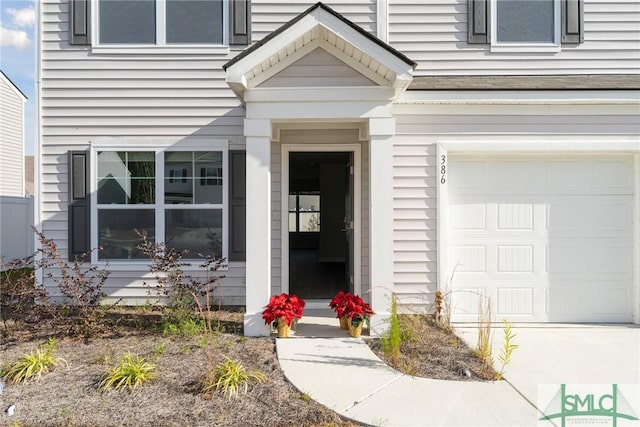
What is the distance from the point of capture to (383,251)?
470cm

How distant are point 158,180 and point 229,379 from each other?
12.1 feet

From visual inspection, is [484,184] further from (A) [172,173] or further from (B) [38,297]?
(B) [38,297]

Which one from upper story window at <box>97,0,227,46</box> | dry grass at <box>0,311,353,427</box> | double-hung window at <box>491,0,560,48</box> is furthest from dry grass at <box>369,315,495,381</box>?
upper story window at <box>97,0,227,46</box>

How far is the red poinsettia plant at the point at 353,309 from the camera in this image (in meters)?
4.62

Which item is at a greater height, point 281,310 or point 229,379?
point 281,310

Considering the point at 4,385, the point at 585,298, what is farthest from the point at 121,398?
the point at 585,298

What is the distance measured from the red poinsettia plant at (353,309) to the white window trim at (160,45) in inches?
157

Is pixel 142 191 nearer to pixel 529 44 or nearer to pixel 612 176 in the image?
pixel 529 44

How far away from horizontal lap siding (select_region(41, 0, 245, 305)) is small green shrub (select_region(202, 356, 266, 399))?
257cm

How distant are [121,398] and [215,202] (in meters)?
3.26

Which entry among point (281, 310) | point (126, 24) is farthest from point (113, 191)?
point (281, 310)

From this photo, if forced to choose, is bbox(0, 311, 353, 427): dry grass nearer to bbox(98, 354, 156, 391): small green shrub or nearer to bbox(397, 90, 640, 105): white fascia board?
Answer: bbox(98, 354, 156, 391): small green shrub

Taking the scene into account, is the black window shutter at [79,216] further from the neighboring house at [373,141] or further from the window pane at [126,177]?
the window pane at [126,177]

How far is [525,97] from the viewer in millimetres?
5230
